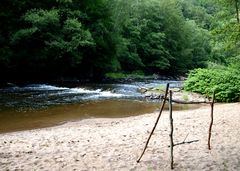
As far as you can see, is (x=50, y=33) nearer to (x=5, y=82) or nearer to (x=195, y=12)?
(x=5, y=82)

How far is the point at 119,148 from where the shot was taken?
11.7 metres

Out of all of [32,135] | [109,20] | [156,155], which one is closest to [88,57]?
[109,20]

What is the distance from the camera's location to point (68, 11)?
142 ft

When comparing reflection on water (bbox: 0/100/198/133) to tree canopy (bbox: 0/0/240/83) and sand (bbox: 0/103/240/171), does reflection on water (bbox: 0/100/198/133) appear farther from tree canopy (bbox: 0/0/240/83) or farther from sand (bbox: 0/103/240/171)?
tree canopy (bbox: 0/0/240/83)

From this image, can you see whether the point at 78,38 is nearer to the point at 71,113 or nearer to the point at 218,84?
the point at 218,84

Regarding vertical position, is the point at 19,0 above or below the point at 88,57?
above

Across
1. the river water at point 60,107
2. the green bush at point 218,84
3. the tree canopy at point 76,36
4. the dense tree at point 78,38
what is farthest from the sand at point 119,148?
the dense tree at point 78,38

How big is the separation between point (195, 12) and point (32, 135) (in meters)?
104

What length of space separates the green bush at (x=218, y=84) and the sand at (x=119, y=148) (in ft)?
33.6

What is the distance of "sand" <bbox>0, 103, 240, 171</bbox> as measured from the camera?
9906mm

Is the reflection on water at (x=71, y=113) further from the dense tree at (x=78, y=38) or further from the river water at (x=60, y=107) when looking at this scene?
the dense tree at (x=78, y=38)

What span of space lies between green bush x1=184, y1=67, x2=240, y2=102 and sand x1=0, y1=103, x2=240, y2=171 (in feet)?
33.6

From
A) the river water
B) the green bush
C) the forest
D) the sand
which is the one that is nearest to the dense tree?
the forest

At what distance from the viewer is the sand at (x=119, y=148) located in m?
9.91
